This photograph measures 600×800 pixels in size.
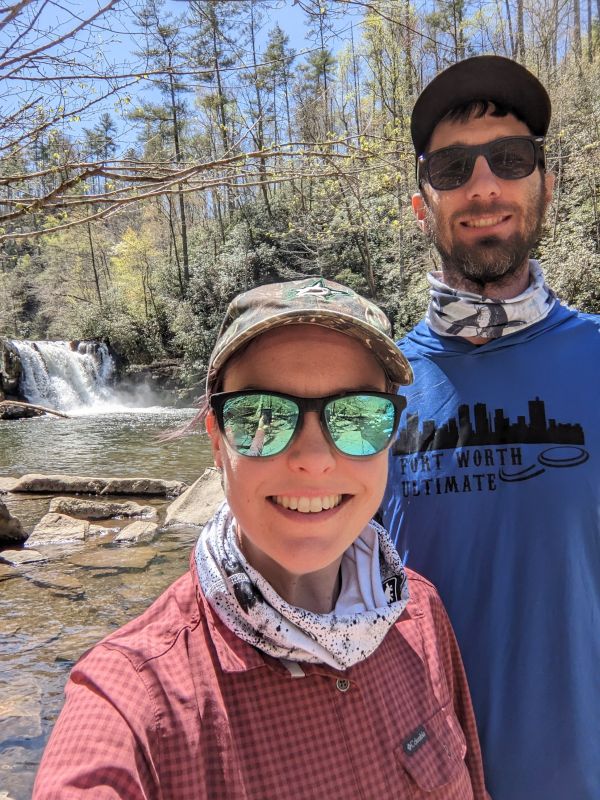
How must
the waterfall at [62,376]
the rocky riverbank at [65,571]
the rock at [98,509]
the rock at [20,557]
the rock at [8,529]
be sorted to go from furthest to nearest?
the waterfall at [62,376] < the rock at [98,509] < the rock at [8,529] < the rock at [20,557] < the rocky riverbank at [65,571]

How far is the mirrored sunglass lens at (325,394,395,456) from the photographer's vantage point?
1045mm

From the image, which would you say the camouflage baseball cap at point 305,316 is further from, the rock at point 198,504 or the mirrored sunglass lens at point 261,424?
the rock at point 198,504

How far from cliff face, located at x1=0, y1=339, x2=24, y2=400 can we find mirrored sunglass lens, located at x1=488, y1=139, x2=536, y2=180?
22355mm

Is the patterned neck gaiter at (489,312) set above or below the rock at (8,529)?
above

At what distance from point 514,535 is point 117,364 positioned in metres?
25.9


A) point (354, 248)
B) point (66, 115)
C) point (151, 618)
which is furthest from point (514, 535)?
point (354, 248)

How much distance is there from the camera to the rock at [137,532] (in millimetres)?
7352

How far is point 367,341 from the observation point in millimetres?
1087

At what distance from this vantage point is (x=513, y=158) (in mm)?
1592

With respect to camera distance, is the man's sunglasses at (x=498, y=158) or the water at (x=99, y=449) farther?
the water at (x=99, y=449)

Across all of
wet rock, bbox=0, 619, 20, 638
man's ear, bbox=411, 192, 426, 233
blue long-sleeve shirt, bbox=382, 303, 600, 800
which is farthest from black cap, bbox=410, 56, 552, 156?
Answer: wet rock, bbox=0, 619, 20, 638

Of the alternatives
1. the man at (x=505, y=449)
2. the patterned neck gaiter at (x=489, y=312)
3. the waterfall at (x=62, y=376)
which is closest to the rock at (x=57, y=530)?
the man at (x=505, y=449)

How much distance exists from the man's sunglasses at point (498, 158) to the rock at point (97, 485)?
Result: 8.53 m

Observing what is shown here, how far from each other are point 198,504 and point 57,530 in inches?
73.2
